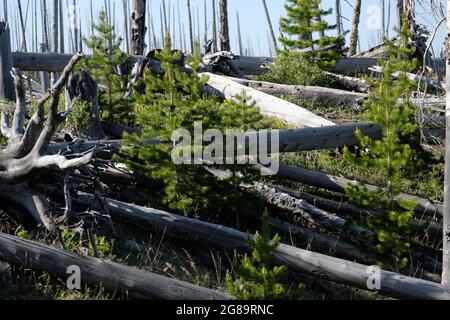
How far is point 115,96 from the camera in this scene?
36.3 feet

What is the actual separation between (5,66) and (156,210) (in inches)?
195

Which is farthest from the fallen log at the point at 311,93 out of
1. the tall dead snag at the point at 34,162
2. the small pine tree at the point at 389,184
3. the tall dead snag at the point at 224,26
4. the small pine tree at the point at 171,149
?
the tall dead snag at the point at 34,162

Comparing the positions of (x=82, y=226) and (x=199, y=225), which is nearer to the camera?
(x=82, y=226)

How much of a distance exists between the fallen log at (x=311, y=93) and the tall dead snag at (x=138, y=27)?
9.59 ft

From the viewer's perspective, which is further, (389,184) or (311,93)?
(311,93)

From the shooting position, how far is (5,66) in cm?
1182

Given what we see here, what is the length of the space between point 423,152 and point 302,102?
142 inches

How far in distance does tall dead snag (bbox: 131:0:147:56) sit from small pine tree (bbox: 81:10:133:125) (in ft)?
13.9

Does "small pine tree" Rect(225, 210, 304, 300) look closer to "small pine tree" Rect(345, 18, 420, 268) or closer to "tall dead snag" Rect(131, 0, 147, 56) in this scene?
"small pine tree" Rect(345, 18, 420, 268)

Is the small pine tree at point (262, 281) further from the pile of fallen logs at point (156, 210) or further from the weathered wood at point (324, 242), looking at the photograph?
the weathered wood at point (324, 242)

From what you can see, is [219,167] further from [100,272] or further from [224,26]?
[224,26]

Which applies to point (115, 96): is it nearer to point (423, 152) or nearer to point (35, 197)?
point (35, 197)

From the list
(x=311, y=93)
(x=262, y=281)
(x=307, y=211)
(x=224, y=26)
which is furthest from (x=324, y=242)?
(x=224, y=26)

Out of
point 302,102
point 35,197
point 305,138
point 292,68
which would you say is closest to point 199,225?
point 35,197
